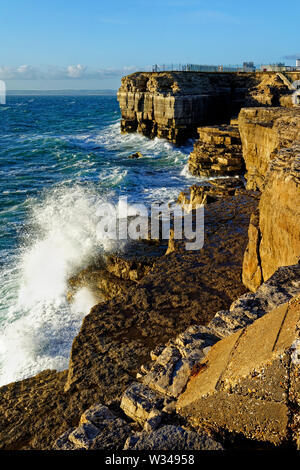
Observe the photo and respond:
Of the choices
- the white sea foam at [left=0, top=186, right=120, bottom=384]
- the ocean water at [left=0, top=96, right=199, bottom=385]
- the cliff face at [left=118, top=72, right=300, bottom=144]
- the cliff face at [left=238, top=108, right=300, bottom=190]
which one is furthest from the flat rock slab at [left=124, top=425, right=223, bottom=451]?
the cliff face at [left=118, top=72, right=300, bottom=144]

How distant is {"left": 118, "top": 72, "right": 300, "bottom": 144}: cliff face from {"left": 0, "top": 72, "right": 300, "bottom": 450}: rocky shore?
70.7 feet

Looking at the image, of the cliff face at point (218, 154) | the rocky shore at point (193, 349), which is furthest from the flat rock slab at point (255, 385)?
the cliff face at point (218, 154)

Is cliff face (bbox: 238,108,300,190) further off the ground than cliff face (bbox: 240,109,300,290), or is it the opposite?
cliff face (bbox: 238,108,300,190)

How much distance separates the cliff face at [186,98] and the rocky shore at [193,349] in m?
21.6

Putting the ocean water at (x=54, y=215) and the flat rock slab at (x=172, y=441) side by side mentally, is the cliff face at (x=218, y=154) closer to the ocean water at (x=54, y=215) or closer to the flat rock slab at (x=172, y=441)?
the ocean water at (x=54, y=215)

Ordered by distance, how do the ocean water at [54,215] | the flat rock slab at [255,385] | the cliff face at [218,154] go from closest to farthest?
the flat rock slab at [255,385] < the ocean water at [54,215] < the cliff face at [218,154]

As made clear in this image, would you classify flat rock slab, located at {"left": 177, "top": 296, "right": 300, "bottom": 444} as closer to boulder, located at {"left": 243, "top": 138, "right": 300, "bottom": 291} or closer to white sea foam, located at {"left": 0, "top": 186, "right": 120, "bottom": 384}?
boulder, located at {"left": 243, "top": 138, "right": 300, "bottom": 291}

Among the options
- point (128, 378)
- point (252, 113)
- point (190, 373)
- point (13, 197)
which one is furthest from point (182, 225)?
point (13, 197)

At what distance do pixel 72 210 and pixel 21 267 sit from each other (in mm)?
4441

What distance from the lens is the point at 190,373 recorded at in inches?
136

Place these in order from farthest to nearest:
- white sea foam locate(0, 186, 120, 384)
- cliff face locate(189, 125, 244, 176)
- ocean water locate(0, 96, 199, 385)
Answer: cliff face locate(189, 125, 244, 176), ocean water locate(0, 96, 199, 385), white sea foam locate(0, 186, 120, 384)

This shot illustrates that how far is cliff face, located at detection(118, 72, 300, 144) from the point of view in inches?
1220

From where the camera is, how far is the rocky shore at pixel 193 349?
2572mm

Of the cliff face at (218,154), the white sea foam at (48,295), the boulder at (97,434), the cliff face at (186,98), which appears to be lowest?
the white sea foam at (48,295)
